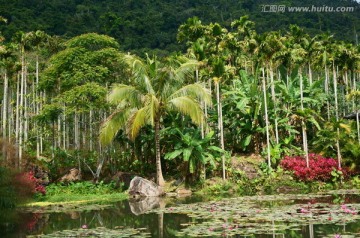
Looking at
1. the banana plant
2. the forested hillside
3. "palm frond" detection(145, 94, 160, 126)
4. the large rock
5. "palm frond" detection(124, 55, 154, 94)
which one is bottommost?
the large rock

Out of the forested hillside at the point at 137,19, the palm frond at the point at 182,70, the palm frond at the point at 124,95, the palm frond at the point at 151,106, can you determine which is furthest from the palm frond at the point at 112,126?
the forested hillside at the point at 137,19

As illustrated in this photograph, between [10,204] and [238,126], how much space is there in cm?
1654

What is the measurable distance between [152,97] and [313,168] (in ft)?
32.7

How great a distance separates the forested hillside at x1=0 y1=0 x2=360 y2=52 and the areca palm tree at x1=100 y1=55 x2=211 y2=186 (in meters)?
29.2

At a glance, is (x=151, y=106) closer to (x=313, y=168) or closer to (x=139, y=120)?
(x=139, y=120)

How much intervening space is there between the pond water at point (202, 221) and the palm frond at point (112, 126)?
6.19 metres

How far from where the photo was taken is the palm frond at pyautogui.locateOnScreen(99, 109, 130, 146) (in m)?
23.4

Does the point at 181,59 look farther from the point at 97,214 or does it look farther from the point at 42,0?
the point at 42,0

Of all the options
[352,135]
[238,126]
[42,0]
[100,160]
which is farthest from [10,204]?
[42,0]

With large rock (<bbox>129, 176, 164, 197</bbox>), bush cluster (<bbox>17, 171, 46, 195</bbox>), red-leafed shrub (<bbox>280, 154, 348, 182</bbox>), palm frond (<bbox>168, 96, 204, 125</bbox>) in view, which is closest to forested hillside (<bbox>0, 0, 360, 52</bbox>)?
bush cluster (<bbox>17, 171, 46, 195</bbox>)

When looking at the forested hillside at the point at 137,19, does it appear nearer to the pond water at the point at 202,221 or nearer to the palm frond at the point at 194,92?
the palm frond at the point at 194,92

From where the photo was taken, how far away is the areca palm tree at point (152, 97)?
22855 mm

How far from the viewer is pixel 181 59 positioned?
2844 cm

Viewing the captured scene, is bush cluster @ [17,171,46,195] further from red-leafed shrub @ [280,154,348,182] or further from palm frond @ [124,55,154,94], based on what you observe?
red-leafed shrub @ [280,154,348,182]
